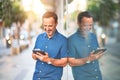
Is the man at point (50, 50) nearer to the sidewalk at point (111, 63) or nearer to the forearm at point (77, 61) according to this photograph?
the forearm at point (77, 61)

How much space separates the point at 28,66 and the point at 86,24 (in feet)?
2.37

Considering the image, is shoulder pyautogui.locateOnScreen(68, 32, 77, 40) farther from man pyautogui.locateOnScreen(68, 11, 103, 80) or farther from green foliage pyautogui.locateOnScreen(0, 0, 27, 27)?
green foliage pyautogui.locateOnScreen(0, 0, 27, 27)

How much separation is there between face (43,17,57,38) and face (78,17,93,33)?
0.26m

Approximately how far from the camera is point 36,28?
3018 millimetres

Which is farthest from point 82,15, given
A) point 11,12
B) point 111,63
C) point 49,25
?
point 11,12

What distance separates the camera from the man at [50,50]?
2.96m

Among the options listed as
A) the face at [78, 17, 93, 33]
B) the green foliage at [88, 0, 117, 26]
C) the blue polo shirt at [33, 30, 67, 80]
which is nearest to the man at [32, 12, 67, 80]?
the blue polo shirt at [33, 30, 67, 80]

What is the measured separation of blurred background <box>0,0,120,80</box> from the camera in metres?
2.96

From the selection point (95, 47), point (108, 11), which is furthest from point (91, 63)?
point (108, 11)

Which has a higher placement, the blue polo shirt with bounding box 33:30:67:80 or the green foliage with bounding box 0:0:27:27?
the green foliage with bounding box 0:0:27:27

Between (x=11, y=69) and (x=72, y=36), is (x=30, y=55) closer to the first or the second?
(x=11, y=69)

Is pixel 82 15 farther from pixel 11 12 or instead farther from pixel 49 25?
pixel 11 12

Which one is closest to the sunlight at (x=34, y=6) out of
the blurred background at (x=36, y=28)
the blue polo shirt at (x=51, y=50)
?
the blurred background at (x=36, y=28)

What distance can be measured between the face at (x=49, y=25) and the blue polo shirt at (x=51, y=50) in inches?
1.6
